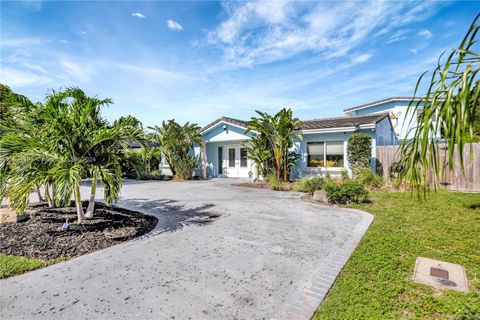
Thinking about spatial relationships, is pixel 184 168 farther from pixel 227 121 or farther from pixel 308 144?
pixel 308 144

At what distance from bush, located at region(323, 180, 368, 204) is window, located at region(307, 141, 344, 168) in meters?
5.40

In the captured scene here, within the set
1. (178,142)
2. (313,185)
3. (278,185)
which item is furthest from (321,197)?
(178,142)

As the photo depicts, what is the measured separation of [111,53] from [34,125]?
245 inches

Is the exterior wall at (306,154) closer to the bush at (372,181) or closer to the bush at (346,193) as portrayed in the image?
the bush at (372,181)

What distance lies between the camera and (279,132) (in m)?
13.5

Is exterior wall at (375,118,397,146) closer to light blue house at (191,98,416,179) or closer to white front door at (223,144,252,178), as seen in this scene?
light blue house at (191,98,416,179)

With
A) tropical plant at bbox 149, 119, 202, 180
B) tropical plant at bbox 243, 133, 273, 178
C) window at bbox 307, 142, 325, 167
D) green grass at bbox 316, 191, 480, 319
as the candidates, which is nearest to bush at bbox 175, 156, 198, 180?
tropical plant at bbox 149, 119, 202, 180

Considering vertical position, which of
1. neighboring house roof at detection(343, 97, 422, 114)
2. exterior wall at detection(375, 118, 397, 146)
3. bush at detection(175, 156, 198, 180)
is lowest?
bush at detection(175, 156, 198, 180)

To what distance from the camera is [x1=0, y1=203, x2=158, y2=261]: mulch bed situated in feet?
16.4

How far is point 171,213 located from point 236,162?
1093 cm

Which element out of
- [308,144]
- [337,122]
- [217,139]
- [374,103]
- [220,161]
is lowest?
[220,161]

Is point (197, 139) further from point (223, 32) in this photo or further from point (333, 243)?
point (333, 243)

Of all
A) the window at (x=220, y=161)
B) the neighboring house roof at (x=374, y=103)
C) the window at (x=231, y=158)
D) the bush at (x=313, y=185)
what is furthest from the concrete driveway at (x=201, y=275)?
the neighboring house roof at (x=374, y=103)

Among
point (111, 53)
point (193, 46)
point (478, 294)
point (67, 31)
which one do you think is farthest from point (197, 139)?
point (478, 294)
